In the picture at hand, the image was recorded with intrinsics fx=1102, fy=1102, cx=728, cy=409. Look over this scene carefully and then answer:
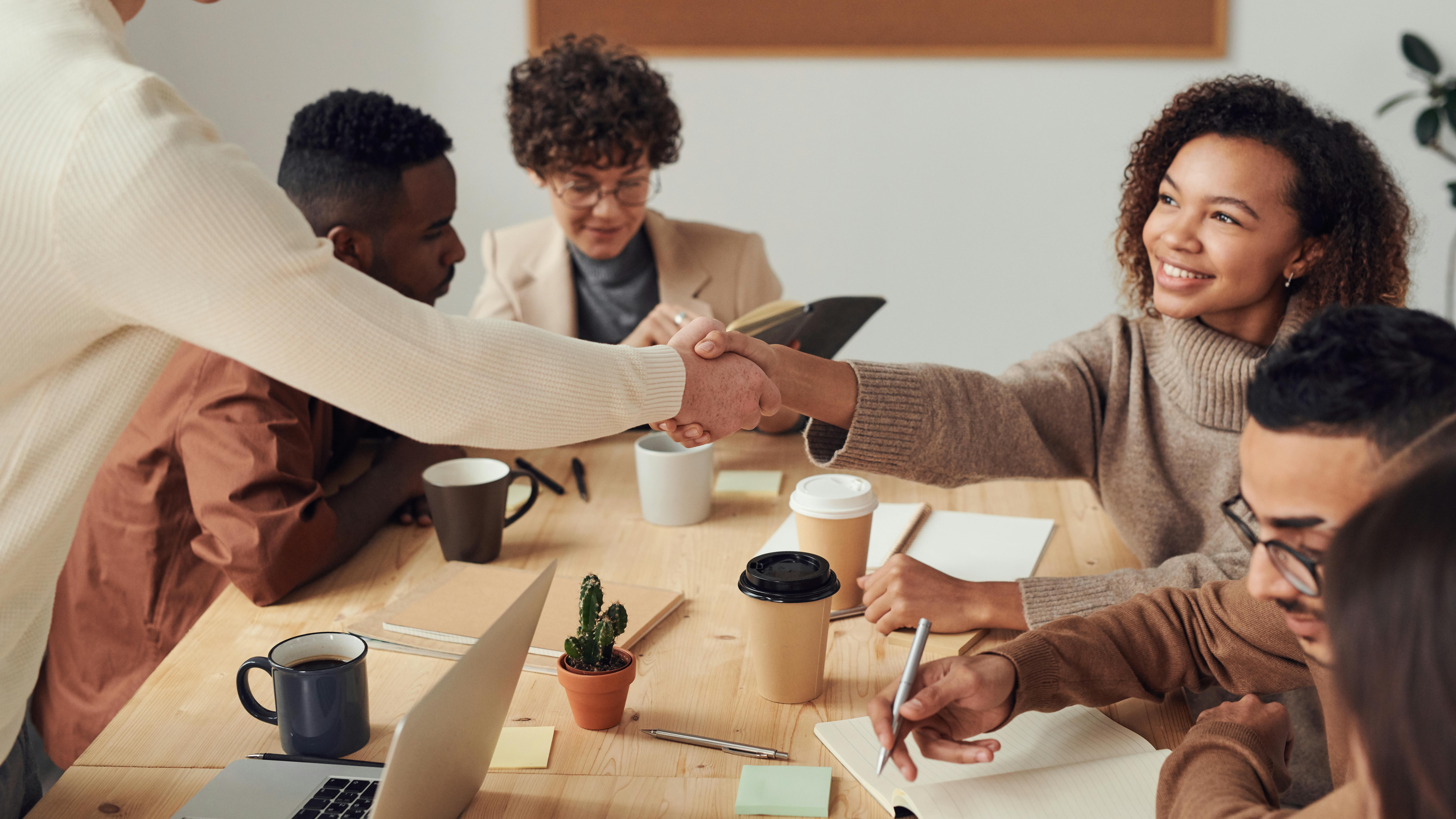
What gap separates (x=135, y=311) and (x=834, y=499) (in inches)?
26.4

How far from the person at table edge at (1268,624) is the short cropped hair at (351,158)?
43.2 inches

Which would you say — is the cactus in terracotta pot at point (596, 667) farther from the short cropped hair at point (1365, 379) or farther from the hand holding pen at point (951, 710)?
the short cropped hair at point (1365, 379)

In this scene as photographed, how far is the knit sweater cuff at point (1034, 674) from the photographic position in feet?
3.15

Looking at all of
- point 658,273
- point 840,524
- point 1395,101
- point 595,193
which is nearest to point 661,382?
point 840,524

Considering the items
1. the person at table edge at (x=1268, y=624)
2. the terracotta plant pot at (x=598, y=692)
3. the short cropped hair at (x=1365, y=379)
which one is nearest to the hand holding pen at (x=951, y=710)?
A: the person at table edge at (x=1268, y=624)

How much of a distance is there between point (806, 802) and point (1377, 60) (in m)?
3.11

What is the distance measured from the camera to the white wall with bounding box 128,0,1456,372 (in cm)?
311

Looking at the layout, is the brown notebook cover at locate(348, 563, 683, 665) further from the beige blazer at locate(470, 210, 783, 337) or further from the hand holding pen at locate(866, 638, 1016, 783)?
Result: the beige blazer at locate(470, 210, 783, 337)

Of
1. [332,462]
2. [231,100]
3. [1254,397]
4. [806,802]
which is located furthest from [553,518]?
[231,100]

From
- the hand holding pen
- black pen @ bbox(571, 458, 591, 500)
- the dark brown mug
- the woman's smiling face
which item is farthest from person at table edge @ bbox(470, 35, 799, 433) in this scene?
the hand holding pen

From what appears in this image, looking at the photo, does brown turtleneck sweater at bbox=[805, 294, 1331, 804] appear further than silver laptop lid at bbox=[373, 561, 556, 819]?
Yes

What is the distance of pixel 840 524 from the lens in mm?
1172

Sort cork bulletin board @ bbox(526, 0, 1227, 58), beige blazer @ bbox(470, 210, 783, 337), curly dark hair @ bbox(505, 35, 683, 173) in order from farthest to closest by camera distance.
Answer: cork bulletin board @ bbox(526, 0, 1227, 58) → beige blazer @ bbox(470, 210, 783, 337) → curly dark hair @ bbox(505, 35, 683, 173)

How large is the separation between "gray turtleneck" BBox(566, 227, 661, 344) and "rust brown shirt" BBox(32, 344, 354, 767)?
0.84 m
